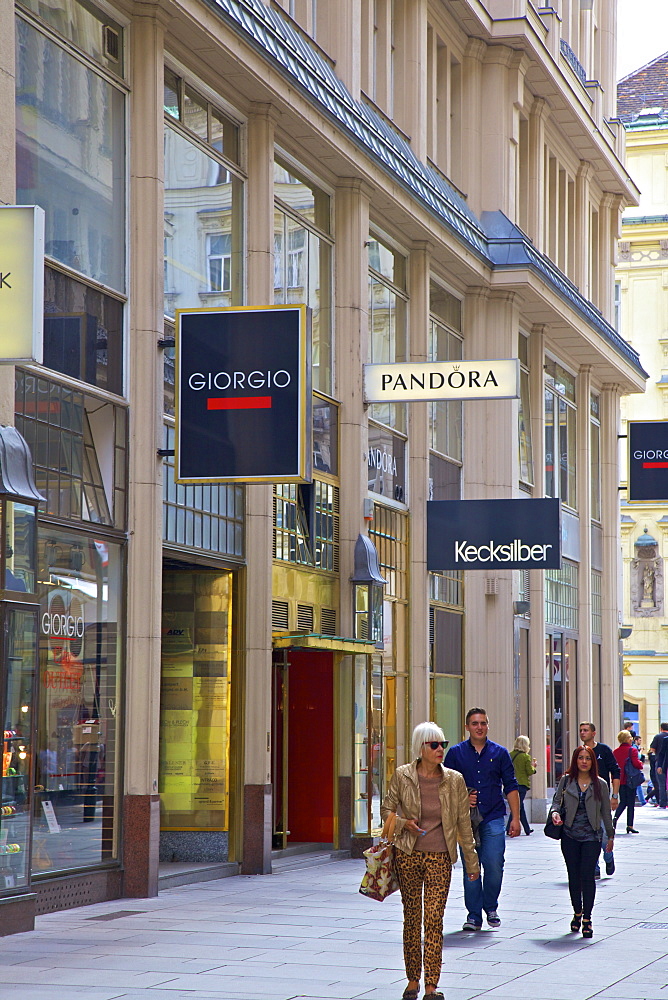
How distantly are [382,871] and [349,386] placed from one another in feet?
36.2

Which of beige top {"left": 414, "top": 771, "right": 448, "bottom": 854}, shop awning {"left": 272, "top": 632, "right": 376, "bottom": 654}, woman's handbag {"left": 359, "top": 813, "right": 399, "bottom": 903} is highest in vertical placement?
shop awning {"left": 272, "top": 632, "right": 376, "bottom": 654}

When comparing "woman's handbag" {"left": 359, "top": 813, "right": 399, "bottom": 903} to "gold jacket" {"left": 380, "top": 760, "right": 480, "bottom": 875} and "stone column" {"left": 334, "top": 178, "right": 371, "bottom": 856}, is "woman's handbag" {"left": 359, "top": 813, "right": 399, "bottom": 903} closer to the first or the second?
"gold jacket" {"left": 380, "top": 760, "right": 480, "bottom": 875}

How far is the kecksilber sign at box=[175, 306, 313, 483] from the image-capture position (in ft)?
47.2

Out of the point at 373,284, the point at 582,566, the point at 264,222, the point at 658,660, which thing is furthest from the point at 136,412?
the point at 658,660

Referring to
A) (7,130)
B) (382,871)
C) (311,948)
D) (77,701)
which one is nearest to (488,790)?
(311,948)

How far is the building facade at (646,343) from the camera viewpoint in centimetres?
5125

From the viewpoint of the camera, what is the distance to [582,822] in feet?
41.3

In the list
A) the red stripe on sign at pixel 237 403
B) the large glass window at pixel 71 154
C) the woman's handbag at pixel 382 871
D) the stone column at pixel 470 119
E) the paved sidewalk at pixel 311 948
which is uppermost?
the stone column at pixel 470 119

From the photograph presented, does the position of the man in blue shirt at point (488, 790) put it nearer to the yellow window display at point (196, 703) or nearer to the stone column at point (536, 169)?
the yellow window display at point (196, 703)

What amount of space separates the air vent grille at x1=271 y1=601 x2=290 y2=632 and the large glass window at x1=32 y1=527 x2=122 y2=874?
12.2 ft

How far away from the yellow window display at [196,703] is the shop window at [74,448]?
9.24 ft

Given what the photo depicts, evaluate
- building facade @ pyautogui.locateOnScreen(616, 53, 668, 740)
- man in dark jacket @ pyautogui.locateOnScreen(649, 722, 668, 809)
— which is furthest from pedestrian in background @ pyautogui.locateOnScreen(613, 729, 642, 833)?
building facade @ pyautogui.locateOnScreen(616, 53, 668, 740)

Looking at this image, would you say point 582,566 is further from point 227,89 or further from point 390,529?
point 227,89

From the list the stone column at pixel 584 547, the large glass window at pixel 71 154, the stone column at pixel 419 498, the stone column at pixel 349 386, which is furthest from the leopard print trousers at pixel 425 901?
the stone column at pixel 584 547
